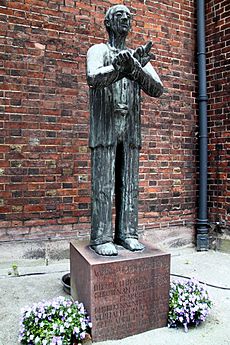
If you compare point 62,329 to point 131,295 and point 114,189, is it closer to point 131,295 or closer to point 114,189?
point 131,295

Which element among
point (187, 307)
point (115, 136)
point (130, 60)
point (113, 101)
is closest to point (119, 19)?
point (130, 60)

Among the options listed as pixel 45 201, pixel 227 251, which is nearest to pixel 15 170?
pixel 45 201

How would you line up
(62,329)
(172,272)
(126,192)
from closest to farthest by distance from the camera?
(62,329) → (126,192) → (172,272)

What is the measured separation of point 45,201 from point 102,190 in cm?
150

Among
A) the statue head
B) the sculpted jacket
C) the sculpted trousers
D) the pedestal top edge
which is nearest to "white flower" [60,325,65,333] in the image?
the pedestal top edge

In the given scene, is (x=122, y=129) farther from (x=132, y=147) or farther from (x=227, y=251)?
(x=227, y=251)

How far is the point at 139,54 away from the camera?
2445 mm

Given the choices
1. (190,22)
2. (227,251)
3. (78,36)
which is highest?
(190,22)

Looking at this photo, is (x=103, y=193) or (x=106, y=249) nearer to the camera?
(x=106, y=249)

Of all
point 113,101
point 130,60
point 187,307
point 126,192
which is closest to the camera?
point 130,60

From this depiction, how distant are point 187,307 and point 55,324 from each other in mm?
970

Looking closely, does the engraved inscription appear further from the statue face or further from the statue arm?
the statue face

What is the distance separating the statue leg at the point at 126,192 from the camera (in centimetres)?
273

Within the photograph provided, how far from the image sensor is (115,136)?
265 cm
